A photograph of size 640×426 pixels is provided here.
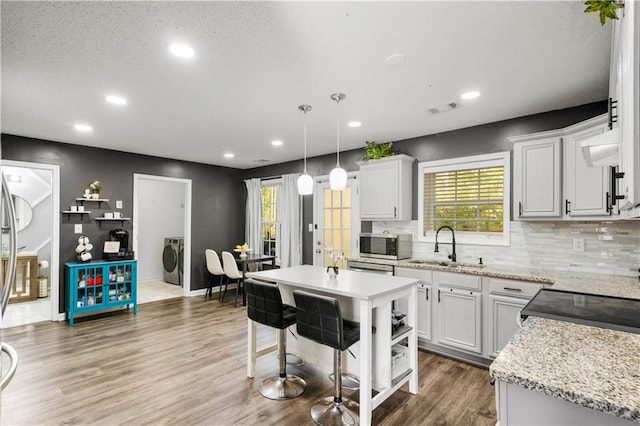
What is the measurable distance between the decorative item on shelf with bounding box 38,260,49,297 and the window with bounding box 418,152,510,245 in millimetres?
6476

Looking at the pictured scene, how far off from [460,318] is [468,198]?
4.66 ft

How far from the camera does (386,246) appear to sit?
163 inches

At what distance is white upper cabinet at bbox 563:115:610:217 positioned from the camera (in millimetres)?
2719

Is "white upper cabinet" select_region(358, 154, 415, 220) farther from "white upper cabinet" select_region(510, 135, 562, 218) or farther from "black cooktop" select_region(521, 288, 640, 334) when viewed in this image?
"black cooktop" select_region(521, 288, 640, 334)

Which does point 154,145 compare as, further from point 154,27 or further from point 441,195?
point 441,195

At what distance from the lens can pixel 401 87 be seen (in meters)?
2.82

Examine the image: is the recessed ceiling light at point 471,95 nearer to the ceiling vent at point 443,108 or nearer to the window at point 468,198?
the ceiling vent at point 443,108

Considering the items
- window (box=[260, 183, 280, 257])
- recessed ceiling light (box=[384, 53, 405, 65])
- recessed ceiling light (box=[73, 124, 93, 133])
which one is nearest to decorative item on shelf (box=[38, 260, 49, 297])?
recessed ceiling light (box=[73, 124, 93, 133])

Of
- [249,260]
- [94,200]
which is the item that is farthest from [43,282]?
[249,260]

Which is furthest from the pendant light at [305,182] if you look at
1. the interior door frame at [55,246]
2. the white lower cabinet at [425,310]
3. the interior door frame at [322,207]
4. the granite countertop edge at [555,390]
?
the interior door frame at [55,246]

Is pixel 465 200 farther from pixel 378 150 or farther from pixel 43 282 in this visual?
pixel 43 282

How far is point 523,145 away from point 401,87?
1402 mm

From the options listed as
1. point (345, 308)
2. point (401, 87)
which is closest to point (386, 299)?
point (345, 308)

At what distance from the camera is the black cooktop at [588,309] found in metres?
1.68
